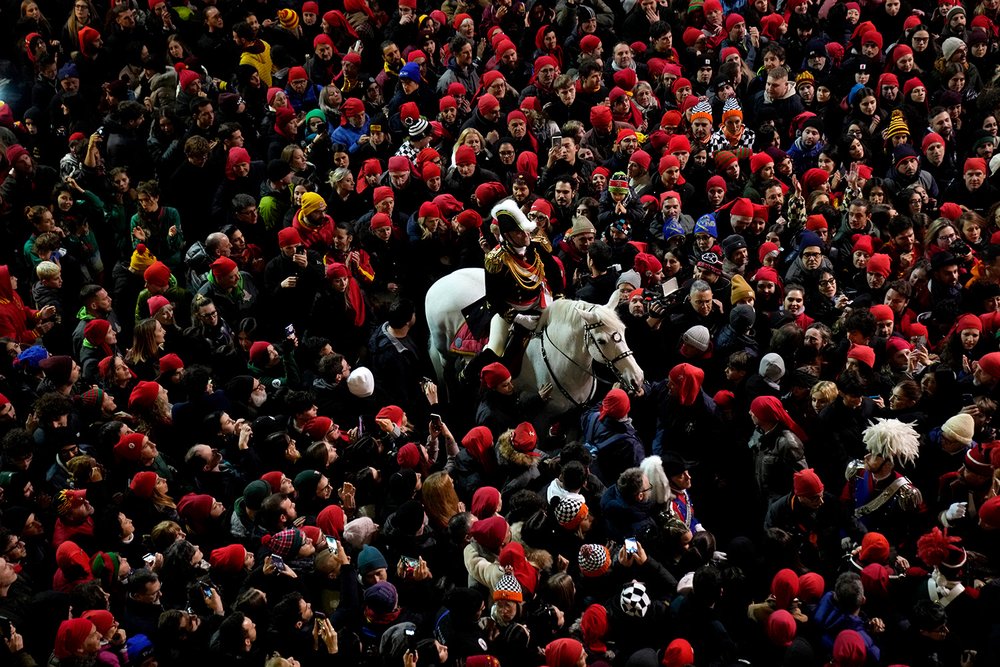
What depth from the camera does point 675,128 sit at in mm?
14656

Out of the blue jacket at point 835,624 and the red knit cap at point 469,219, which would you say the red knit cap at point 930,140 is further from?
the blue jacket at point 835,624

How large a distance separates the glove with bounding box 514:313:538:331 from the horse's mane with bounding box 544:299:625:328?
5.9 inches

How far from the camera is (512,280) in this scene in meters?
11.1

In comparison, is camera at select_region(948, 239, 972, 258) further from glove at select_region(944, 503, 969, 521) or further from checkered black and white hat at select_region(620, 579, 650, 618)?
checkered black and white hat at select_region(620, 579, 650, 618)

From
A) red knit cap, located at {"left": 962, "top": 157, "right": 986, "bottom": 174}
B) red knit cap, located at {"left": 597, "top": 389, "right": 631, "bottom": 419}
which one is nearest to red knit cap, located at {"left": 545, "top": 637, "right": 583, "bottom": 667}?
red knit cap, located at {"left": 597, "top": 389, "right": 631, "bottom": 419}

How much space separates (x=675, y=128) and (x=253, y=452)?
7.00 meters

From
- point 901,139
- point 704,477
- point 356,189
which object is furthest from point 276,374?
point 901,139

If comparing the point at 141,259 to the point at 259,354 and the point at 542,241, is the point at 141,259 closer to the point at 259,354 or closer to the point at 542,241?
the point at 259,354

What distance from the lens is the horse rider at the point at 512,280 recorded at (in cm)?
1098

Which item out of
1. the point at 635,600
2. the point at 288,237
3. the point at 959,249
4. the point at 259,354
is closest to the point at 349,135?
the point at 288,237

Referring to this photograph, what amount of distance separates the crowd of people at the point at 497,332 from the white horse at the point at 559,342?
0.47 ft

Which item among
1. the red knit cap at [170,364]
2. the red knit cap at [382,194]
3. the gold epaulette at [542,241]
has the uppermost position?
the gold epaulette at [542,241]

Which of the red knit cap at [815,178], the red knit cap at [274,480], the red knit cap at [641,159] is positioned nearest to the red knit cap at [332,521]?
the red knit cap at [274,480]

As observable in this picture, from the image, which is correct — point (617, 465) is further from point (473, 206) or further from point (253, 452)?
point (473, 206)
